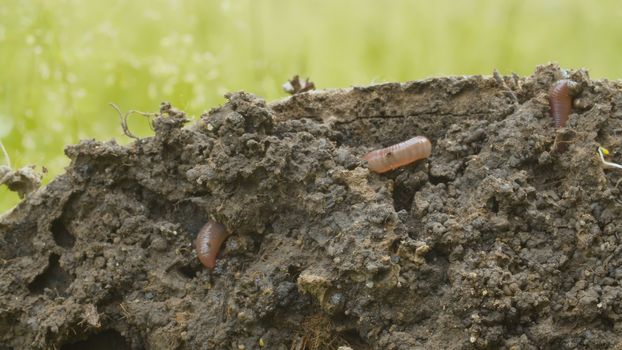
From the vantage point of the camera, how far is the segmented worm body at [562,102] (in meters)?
1.96

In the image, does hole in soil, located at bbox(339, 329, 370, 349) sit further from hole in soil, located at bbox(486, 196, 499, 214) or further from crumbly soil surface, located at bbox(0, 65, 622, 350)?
hole in soil, located at bbox(486, 196, 499, 214)

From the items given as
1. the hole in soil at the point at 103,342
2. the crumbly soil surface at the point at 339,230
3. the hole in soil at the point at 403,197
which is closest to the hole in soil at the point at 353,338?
the crumbly soil surface at the point at 339,230

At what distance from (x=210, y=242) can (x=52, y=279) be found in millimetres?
589

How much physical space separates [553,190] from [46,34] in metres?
3.80

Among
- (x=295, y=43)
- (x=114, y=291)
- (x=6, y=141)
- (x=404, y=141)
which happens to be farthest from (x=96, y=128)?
(x=404, y=141)

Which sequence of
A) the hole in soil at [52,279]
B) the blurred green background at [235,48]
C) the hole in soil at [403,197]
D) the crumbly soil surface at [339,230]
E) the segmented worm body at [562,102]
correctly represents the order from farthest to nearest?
1. the blurred green background at [235,48]
2. the hole in soil at [52,279]
3. the hole in soil at [403,197]
4. the segmented worm body at [562,102]
5. the crumbly soil surface at [339,230]

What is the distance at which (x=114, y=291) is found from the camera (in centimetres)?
212

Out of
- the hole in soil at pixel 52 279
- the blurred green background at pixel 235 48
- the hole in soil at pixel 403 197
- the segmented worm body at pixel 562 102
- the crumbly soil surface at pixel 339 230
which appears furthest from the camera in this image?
the blurred green background at pixel 235 48

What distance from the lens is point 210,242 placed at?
2080mm

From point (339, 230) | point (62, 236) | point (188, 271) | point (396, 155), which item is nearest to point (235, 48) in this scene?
point (62, 236)

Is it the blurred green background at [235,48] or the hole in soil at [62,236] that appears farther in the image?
the blurred green background at [235,48]

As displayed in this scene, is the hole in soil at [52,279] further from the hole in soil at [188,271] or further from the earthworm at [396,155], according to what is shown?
the earthworm at [396,155]

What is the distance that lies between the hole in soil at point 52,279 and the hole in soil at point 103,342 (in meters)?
0.18

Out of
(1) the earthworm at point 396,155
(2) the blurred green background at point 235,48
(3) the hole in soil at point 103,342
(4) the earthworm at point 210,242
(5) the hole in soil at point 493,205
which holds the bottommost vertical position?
(3) the hole in soil at point 103,342
